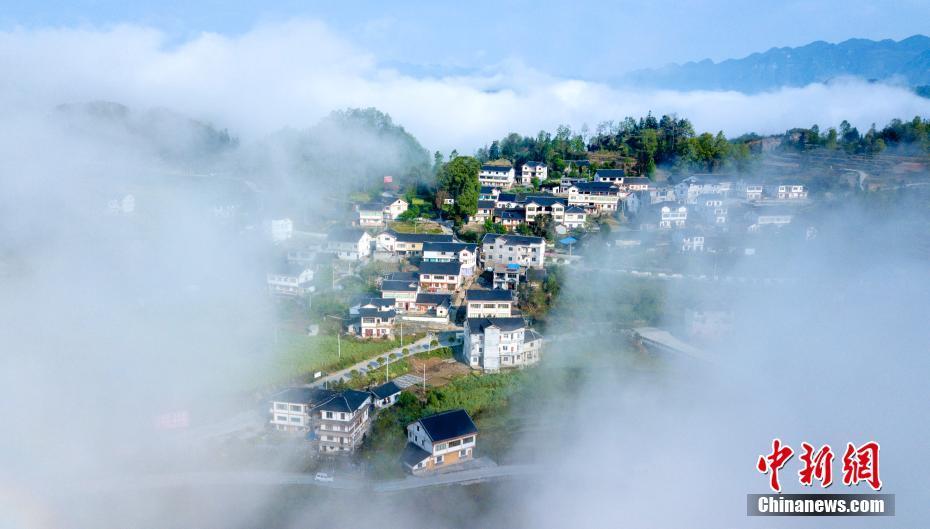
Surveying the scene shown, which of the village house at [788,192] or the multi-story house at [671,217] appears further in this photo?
the village house at [788,192]

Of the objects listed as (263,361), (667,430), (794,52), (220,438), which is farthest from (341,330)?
(794,52)

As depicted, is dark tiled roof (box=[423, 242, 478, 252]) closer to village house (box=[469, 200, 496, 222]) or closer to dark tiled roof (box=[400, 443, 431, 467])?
village house (box=[469, 200, 496, 222])

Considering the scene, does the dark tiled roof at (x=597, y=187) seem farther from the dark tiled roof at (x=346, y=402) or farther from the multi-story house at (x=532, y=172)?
the dark tiled roof at (x=346, y=402)

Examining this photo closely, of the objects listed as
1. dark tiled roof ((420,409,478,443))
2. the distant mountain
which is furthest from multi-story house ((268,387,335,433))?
→ the distant mountain

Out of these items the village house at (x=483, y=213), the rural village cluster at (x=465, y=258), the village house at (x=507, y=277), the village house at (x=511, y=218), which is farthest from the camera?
the village house at (x=483, y=213)
